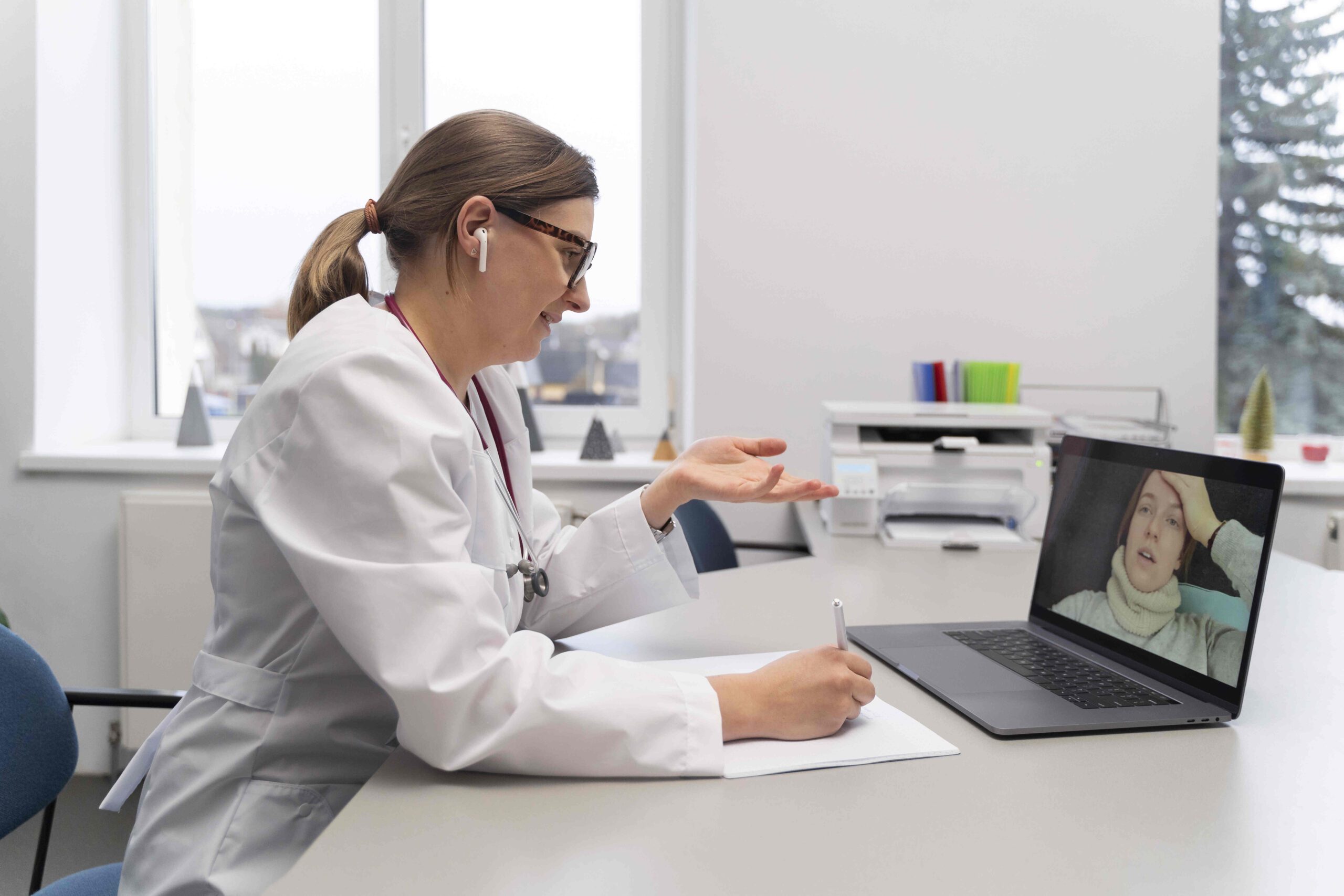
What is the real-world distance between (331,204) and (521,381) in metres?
0.84

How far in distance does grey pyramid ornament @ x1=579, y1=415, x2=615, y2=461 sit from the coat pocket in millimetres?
1748

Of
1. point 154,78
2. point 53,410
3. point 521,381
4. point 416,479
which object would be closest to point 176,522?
point 53,410

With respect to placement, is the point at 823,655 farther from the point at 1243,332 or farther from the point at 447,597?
the point at 1243,332

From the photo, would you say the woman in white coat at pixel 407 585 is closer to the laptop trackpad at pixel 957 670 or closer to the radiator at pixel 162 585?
→ the laptop trackpad at pixel 957 670

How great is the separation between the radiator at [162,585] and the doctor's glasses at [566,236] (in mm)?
1838

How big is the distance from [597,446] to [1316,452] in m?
1.97

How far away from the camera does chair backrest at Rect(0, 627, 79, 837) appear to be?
3.96ft

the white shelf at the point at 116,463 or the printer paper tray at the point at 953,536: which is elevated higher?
the white shelf at the point at 116,463

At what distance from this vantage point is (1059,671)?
3.62ft

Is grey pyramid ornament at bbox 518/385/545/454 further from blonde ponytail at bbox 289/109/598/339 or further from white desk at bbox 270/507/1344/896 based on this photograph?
white desk at bbox 270/507/1344/896

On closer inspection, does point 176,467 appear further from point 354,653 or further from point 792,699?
point 792,699

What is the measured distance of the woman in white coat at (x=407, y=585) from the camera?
31.7 inches

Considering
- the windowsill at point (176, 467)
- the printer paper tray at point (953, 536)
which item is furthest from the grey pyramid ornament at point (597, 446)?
the printer paper tray at point (953, 536)

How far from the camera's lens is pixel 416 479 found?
834 millimetres
